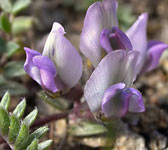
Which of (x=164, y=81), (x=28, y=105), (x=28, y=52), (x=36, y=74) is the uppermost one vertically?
(x=28, y=52)

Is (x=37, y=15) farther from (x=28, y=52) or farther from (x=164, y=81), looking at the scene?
(x=28, y=52)

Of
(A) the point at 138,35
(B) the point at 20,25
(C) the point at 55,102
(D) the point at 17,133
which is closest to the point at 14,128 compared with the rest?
(D) the point at 17,133

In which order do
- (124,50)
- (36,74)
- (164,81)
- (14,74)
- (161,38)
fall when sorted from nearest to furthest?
1. (124,50)
2. (36,74)
3. (14,74)
4. (164,81)
5. (161,38)

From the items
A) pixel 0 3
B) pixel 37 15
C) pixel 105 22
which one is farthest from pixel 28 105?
pixel 37 15

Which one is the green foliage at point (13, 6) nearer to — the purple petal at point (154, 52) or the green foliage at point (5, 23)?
the green foliage at point (5, 23)

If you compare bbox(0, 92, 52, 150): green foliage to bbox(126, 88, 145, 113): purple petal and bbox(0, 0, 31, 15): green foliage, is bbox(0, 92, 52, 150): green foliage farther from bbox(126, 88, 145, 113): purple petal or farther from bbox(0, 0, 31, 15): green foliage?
bbox(0, 0, 31, 15): green foliage

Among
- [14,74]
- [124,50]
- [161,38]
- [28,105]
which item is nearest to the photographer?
[124,50]
